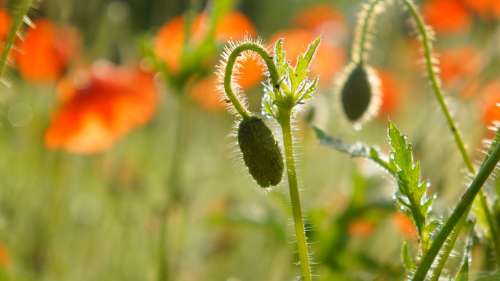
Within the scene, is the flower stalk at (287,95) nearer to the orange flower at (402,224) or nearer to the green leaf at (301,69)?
the green leaf at (301,69)

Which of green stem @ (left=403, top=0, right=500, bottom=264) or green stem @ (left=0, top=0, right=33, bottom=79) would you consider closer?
green stem @ (left=0, top=0, right=33, bottom=79)

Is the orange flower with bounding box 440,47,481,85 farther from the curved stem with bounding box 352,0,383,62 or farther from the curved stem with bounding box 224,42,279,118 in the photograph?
the curved stem with bounding box 224,42,279,118

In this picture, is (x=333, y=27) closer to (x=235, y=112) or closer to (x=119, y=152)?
(x=119, y=152)

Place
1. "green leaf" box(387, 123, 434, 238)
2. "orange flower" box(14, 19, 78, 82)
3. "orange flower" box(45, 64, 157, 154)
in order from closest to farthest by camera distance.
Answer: "green leaf" box(387, 123, 434, 238), "orange flower" box(45, 64, 157, 154), "orange flower" box(14, 19, 78, 82)

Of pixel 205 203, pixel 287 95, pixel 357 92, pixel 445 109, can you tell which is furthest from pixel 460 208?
pixel 205 203

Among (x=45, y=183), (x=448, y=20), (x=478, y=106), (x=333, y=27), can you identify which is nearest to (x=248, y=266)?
(x=45, y=183)

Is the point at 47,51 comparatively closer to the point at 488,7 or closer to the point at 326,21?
the point at 488,7

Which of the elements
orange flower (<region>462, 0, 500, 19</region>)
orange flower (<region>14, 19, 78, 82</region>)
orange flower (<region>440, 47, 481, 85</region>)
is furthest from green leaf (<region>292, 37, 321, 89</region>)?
orange flower (<region>462, 0, 500, 19</region>)
